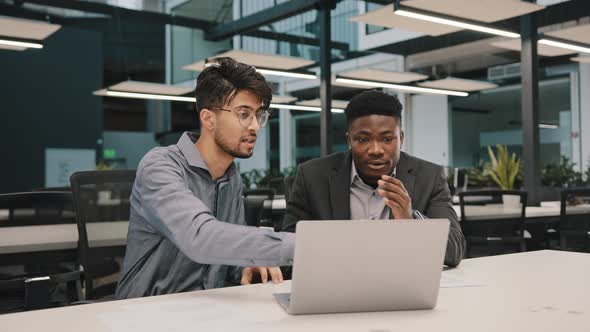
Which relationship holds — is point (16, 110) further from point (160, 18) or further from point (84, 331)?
point (84, 331)

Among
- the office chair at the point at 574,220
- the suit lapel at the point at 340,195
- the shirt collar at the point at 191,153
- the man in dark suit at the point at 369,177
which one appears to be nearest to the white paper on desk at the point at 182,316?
the shirt collar at the point at 191,153

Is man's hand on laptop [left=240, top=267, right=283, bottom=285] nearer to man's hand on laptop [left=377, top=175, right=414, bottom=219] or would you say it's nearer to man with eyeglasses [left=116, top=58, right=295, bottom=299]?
man with eyeglasses [left=116, top=58, right=295, bottom=299]

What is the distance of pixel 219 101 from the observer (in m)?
1.80

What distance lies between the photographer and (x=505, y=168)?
6.07 meters

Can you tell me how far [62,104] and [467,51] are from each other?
26.7 feet

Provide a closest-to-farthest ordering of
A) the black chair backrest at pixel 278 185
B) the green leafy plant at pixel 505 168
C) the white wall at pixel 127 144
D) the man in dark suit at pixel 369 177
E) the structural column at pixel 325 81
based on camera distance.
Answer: the man in dark suit at pixel 369 177 < the green leafy plant at pixel 505 168 < the structural column at pixel 325 81 < the black chair backrest at pixel 278 185 < the white wall at pixel 127 144

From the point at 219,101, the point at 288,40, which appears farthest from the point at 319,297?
the point at 288,40

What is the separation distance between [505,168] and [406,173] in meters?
4.27

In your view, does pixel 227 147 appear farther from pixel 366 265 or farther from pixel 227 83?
pixel 366 265

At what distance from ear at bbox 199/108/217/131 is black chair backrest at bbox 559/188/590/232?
3790mm

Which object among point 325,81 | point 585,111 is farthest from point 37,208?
point 585,111

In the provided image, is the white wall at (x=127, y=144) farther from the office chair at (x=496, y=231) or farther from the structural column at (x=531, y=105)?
the office chair at (x=496, y=231)

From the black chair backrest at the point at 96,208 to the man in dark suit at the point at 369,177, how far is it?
26.8 inches

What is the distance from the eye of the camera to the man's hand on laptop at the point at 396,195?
165cm
